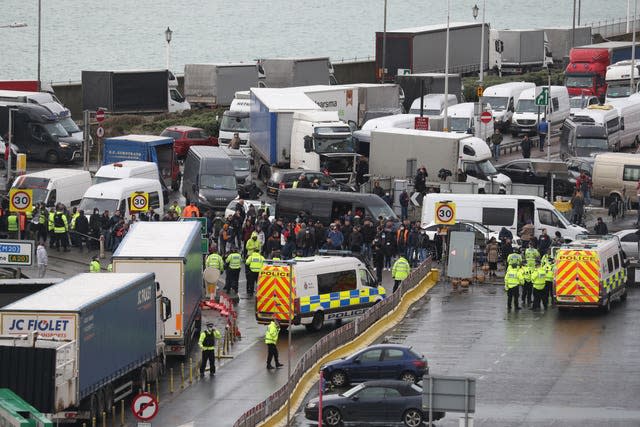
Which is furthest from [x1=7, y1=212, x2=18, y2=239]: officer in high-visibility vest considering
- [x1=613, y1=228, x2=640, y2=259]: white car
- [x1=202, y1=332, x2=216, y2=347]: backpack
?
[x1=613, y1=228, x2=640, y2=259]: white car

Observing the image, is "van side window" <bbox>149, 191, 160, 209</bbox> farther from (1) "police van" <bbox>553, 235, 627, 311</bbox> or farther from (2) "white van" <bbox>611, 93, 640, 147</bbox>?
(2) "white van" <bbox>611, 93, 640, 147</bbox>

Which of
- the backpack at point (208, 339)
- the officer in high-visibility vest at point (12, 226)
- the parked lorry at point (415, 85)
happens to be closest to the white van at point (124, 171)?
the officer in high-visibility vest at point (12, 226)

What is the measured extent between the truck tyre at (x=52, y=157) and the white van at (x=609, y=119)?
20489 millimetres

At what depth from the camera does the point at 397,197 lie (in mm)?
53125

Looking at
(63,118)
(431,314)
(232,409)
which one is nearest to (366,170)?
(63,118)

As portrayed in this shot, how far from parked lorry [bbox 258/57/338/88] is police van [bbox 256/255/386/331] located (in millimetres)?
38220

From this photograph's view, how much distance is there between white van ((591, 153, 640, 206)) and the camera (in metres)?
56.0

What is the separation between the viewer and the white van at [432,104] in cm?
6969

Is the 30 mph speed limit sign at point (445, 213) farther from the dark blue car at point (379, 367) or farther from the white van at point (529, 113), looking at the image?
the white van at point (529, 113)

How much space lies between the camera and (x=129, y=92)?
7338 cm

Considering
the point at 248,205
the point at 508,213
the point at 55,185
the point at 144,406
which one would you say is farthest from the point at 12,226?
the point at 144,406

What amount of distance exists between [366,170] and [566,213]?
873 centimetres

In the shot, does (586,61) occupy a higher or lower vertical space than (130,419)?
higher

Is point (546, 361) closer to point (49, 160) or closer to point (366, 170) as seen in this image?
point (366, 170)
